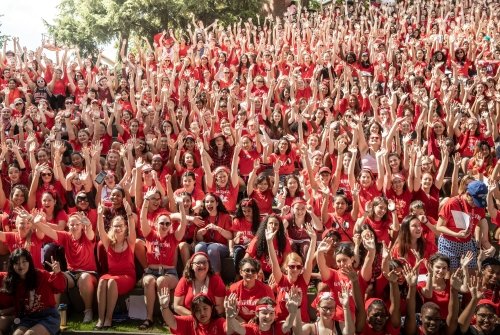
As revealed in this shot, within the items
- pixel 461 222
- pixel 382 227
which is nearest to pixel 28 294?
pixel 382 227

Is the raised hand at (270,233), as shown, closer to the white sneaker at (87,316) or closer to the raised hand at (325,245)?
the raised hand at (325,245)

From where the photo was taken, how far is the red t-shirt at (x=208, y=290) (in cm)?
548

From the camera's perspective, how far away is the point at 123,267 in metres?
6.22

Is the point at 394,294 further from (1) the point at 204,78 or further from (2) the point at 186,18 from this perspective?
(2) the point at 186,18

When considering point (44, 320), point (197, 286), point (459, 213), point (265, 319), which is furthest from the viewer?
point (459, 213)

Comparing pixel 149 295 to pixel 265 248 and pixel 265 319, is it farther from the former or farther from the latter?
pixel 265 319

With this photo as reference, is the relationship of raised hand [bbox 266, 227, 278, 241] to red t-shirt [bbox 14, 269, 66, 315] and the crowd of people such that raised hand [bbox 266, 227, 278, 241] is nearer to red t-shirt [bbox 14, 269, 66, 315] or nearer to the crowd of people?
the crowd of people

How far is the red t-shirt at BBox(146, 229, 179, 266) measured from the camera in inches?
249

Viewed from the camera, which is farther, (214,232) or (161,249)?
(214,232)

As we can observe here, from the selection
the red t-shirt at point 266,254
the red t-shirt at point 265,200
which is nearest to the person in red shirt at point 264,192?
the red t-shirt at point 265,200

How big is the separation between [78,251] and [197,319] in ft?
6.75

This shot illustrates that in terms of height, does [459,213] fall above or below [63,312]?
above

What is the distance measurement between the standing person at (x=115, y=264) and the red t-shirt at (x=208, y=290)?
866 millimetres

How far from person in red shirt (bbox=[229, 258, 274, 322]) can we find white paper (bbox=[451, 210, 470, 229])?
2.36 metres
